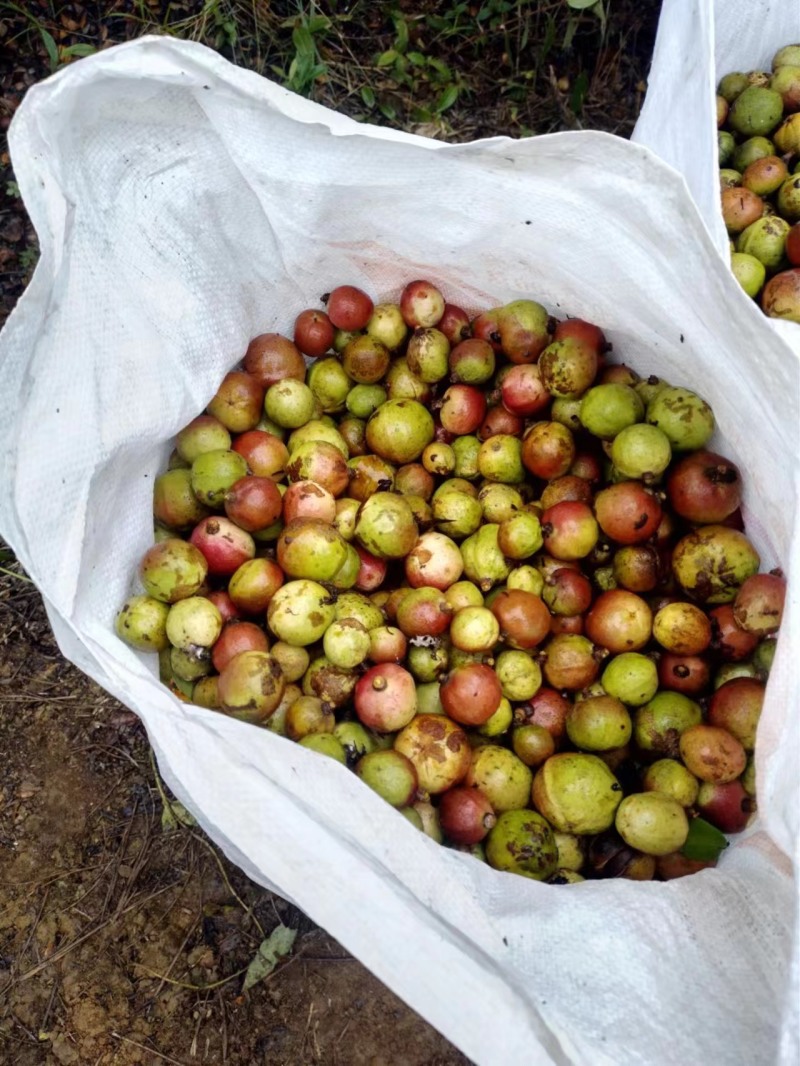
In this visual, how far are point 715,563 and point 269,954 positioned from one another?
206 cm

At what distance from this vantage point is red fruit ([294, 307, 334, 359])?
9.86ft

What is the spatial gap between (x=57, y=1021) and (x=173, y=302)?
2.51 metres

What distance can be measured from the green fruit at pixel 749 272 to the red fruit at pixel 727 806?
5.43ft

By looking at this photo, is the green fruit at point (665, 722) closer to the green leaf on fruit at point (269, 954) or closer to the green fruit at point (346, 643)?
the green fruit at point (346, 643)

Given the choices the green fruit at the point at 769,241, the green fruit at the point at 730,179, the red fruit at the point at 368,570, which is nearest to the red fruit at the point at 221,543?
the red fruit at the point at 368,570

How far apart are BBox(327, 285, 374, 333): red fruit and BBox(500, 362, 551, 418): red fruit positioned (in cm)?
56

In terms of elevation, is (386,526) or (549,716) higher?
(386,526)

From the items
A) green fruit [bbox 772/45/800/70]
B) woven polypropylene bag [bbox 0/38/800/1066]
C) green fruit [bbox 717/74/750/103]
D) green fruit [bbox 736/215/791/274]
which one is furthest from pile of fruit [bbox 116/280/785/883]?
green fruit [bbox 772/45/800/70]

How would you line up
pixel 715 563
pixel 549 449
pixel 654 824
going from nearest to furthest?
pixel 654 824 < pixel 715 563 < pixel 549 449

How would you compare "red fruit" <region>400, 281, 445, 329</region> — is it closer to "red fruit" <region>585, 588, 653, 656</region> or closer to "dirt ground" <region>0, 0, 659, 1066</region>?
"red fruit" <region>585, 588, 653, 656</region>

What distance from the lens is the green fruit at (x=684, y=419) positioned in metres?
2.52

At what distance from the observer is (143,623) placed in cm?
251

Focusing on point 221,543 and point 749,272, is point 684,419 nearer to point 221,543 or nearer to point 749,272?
point 749,272

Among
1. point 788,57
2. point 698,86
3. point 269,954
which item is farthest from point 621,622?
point 788,57
